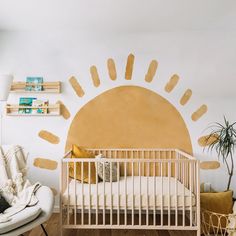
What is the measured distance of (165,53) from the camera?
370 cm

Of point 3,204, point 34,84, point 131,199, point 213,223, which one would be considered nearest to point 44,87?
point 34,84

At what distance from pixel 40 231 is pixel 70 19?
2362 mm

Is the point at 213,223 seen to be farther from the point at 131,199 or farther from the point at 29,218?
the point at 29,218

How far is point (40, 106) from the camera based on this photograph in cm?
365

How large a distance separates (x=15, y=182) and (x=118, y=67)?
1.85 metres

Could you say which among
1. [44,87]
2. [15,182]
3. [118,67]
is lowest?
[15,182]

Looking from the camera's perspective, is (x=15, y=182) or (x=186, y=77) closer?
(x=15, y=182)

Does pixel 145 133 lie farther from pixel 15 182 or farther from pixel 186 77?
pixel 15 182

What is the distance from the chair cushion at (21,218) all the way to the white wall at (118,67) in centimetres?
133

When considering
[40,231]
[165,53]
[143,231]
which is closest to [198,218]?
[143,231]

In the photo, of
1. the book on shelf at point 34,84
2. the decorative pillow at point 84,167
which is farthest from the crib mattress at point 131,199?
the book on shelf at point 34,84

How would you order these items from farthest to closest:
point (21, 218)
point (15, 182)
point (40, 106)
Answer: point (40, 106), point (15, 182), point (21, 218)

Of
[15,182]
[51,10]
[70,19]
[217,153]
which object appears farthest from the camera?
[217,153]

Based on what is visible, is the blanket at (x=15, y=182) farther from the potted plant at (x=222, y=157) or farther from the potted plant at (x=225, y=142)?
the potted plant at (x=225, y=142)
